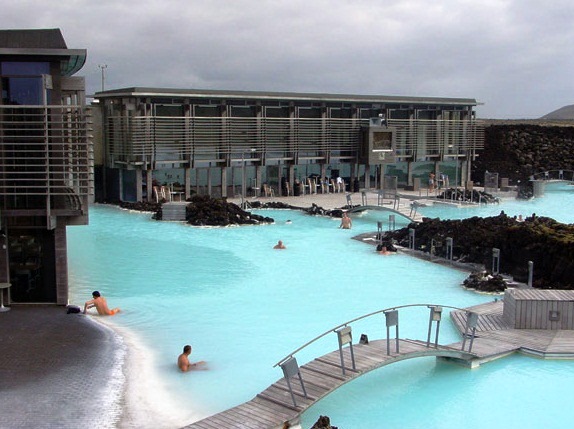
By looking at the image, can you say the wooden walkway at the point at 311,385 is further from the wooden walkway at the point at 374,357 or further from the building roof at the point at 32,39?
the building roof at the point at 32,39

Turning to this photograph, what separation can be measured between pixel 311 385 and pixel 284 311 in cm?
571

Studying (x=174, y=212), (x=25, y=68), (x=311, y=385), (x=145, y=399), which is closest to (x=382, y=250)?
(x=174, y=212)

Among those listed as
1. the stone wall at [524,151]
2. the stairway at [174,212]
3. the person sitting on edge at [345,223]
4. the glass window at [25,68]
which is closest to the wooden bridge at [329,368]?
the glass window at [25,68]

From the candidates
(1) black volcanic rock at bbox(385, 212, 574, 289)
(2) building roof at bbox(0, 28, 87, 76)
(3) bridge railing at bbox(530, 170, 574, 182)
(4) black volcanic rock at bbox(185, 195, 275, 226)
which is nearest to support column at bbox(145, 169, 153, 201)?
(4) black volcanic rock at bbox(185, 195, 275, 226)

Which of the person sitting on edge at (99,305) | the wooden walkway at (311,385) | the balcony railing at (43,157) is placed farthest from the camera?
the person sitting on edge at (99,305)

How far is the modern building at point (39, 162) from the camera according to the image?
45.6 feet

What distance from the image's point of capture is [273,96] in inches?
1441

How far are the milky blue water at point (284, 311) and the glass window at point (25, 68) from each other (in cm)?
548

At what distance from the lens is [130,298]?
55.5ft

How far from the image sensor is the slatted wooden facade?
44.9 ft

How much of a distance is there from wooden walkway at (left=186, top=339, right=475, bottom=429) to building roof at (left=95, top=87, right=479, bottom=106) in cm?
2379

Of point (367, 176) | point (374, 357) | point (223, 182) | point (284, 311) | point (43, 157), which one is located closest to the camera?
point (374, 357)

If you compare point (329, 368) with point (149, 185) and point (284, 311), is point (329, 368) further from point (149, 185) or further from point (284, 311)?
point (149, 185)

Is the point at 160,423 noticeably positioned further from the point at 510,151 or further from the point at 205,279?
the point at 510,151
